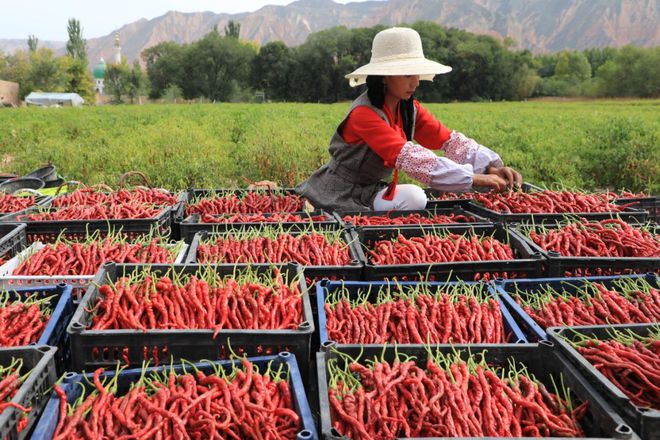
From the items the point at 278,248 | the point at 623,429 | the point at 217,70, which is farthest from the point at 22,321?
the point at 217,70

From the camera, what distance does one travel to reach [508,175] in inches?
196

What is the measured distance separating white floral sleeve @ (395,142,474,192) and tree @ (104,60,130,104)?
10363cm

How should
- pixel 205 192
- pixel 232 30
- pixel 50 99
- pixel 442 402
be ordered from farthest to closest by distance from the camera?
pixel 232 30
pixel 50 99
pixel 205 192
pixel 442 402

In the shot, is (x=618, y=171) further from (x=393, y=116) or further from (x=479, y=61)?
(x=479, y=61)

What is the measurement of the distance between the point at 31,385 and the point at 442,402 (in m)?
1.68

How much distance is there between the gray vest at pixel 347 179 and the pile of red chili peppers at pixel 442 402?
288 centimetres

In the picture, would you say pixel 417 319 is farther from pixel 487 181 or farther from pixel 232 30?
pixel 232 30

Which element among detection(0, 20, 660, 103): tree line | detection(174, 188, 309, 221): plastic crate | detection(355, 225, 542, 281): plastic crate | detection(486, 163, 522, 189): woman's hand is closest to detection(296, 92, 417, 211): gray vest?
detection(174, 188, 309, 221): plastic crate

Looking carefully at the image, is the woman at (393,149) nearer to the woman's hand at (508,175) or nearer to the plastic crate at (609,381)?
the woman's hand at (508,175)

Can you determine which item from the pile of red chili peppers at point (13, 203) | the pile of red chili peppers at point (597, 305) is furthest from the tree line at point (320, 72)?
the pile of red chili peppers at point (597, 305)

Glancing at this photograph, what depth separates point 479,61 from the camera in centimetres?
7200

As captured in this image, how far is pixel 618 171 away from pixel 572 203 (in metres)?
6.51

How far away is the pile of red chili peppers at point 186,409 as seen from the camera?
2080mm

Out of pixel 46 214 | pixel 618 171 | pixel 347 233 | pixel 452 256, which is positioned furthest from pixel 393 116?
A: pixel 618 171
